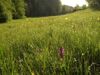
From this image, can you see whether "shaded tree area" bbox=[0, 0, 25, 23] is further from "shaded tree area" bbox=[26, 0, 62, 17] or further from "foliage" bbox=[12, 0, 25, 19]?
"shaded tree area" bbox=[26, 0, 62, 17]

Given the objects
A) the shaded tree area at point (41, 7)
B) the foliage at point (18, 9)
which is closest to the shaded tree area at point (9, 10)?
the foliage at point (18, 9)

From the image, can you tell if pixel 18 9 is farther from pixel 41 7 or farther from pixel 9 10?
pixel 41 7

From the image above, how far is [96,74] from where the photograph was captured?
5.84ft

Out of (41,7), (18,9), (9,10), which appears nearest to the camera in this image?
(9,10)

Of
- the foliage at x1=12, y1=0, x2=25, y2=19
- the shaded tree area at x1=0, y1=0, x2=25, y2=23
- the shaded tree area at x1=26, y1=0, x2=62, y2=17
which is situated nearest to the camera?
the shaded tree area at x1=0, y1=0, x2=25, y2=23

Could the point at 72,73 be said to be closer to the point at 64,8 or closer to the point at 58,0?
the point at 58,0

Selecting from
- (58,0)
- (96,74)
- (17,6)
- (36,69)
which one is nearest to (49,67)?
(36,69)

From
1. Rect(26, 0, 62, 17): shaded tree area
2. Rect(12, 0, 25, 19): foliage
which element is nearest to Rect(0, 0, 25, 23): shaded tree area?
Rect(12, 0, 25, 19): foliage

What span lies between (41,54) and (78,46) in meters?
0.35

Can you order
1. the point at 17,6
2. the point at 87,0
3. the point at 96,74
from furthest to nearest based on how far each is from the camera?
the point at 87,0 < the point at 17,6 < the point at 96,74

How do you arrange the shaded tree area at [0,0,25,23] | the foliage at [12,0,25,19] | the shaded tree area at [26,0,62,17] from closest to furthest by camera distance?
the shaded tree area at [0,0,25,23] < the foliage at [12,0,25,19] < the shaded tree area at [26,0,62,17]

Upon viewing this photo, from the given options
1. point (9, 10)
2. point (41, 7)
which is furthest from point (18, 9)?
point (41, 7)

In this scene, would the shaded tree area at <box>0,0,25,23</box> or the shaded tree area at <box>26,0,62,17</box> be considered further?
the shaded tree area at <box>26,0,62,17</box>

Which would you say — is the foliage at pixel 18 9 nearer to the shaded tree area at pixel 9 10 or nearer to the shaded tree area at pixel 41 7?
the shaded tree area at pixel 9 10
